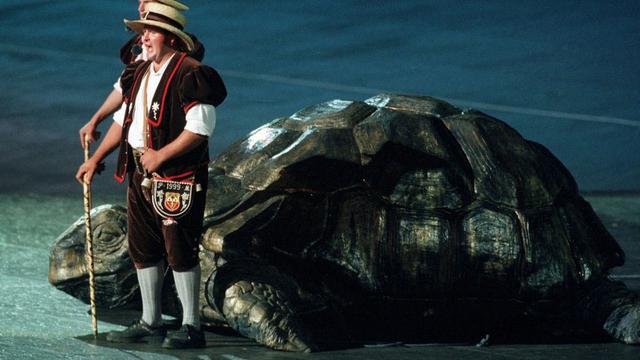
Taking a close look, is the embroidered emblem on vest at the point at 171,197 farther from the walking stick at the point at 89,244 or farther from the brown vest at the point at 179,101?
the walking stick at the point at 89,244

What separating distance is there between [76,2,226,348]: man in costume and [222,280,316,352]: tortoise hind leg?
7.9 inches

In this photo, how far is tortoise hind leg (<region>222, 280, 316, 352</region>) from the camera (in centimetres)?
540

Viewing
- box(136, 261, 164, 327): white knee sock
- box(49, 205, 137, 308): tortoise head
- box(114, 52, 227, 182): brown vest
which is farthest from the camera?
box(49, 205, 137, 308): tortoise head

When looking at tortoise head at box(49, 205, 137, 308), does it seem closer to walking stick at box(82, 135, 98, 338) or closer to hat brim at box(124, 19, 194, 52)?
walking stick at box(82, 135, 98, 338)

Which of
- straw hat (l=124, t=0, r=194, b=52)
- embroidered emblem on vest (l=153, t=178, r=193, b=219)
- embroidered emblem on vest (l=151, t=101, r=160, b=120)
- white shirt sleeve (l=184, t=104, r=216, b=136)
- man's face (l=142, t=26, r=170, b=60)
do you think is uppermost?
straw hat (l=124, t=0, r=194, b=52)

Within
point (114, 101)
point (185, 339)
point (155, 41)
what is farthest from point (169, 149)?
point (114, 101)

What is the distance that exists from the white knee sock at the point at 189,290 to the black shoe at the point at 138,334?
0.21 meters

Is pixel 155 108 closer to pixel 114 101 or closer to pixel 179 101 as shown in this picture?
pixel 179 101

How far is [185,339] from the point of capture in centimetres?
535

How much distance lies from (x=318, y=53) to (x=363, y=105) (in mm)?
9976

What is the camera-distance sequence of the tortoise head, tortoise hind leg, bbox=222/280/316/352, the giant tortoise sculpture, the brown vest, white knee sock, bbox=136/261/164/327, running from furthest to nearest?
the tortoise head < the giant tortoise sculpture < white knee sock, bbox=136/261/164/327 < tortoise hind leg, bbox=222/280/316/352 < the brown vest

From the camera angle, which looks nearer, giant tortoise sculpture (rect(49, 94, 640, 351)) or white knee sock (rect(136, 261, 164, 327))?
white knee sock (rect(136, 261, 164, 327))

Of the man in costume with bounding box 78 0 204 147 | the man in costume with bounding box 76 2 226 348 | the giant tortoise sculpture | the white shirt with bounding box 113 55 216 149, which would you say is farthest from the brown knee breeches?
the man in costume with bounding box 78 0 204 147

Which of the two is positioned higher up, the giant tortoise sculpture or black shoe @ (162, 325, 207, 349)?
the giant tortoise sculpture
